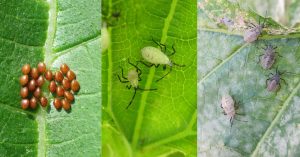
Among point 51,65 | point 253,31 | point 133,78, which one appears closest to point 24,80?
point 51,65

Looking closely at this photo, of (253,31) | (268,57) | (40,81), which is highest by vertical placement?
(253,31)

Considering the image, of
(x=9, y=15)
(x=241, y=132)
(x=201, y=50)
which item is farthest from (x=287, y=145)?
(x=9, y=15)

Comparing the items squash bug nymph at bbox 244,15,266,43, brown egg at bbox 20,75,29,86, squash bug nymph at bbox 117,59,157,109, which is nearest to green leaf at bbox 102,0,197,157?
squash bug nymph at bbox 117,59,157,109

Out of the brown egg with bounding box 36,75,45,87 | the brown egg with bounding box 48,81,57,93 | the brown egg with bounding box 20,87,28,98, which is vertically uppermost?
the brown egg with bounding box 36,75,45,87

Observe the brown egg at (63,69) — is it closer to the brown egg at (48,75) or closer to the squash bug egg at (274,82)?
the brown egg at (48,75)

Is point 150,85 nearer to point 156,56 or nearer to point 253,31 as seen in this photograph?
point 156,56

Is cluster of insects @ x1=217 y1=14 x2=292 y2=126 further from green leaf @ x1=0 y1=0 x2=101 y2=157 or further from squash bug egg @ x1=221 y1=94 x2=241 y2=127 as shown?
green leaf @ x1=0 y1=0 x2=101 y2=157
